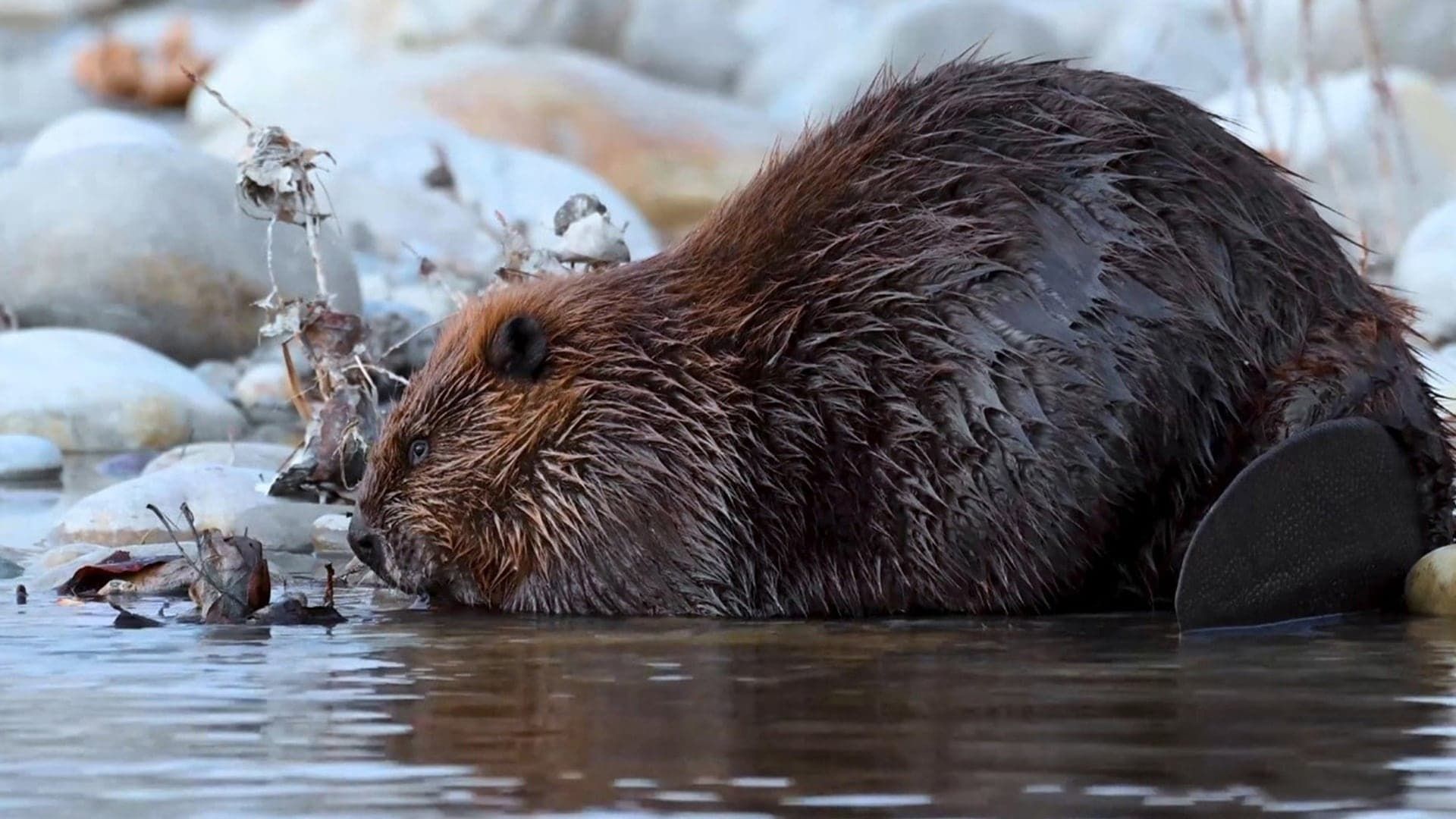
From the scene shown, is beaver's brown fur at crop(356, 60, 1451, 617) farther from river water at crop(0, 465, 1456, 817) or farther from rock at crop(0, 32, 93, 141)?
rock at crop(0, 32, 93, 141)

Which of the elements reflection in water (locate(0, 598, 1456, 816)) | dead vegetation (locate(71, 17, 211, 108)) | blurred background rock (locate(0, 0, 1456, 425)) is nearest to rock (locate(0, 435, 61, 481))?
blurred background rock (locate(0, 0, 1456, 425))

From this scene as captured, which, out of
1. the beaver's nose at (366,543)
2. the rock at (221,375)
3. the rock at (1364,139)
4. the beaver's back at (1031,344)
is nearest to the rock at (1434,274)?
the rock at (1364,139)

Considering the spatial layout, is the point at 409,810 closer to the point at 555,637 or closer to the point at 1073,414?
the point at 555,637

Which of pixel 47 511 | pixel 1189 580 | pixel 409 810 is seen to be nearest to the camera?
pixel 409 810

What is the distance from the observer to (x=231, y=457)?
6766mm

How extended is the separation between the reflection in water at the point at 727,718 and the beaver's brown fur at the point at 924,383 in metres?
0.22

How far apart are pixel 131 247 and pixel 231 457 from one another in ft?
9.12

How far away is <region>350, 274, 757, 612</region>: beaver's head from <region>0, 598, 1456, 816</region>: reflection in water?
317 millimetres

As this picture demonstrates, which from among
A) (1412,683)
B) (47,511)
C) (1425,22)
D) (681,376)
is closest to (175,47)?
(1425,22)

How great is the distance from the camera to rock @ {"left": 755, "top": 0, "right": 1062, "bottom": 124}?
19.0m

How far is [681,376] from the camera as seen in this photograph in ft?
16.4

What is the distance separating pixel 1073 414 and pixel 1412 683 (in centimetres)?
105

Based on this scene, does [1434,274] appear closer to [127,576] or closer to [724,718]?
[127,576]

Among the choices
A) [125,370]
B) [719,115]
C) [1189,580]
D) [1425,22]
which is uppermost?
[1425,22]
